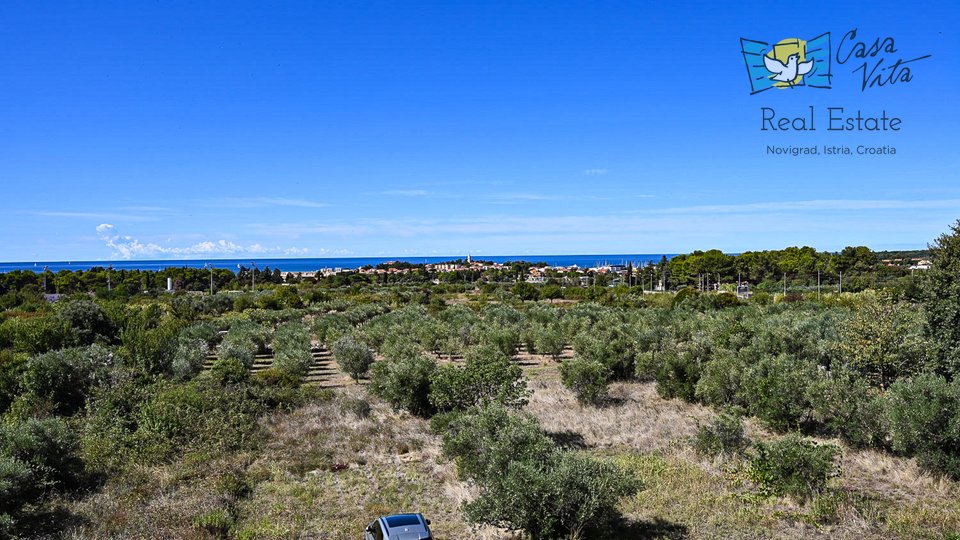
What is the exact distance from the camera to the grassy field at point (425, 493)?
40.4ft

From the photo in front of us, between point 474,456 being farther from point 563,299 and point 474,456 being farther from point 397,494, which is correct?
point 563,299

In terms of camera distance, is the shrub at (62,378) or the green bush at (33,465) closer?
the green bush at (33,465)

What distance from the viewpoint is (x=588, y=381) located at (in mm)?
23000

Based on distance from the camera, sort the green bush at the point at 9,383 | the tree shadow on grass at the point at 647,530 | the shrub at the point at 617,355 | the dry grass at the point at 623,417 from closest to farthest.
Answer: the tree shadow on grass at the point at 647,530 < the dry grass at the point at 623,417 < the green bush at the point at 9,383 < the shrub at the point at 617,355

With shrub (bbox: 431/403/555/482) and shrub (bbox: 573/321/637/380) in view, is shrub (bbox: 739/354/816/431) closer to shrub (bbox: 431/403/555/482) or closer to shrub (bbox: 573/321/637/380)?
shrub (bbox: 573/321/637/380)

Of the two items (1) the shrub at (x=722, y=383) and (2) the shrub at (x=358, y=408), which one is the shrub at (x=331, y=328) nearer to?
(2) the shrub at (x=358, y=408)

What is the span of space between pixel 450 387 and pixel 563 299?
65.8m

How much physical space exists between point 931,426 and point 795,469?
4172 mm

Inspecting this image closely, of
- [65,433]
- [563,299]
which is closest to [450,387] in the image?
[65,433]

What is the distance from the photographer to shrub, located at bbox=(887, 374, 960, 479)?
14.4 m

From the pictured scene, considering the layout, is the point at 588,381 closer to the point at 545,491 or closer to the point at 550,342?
the point at 545,491

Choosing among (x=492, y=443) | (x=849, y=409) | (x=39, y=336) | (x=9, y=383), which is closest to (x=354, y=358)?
(x=9, y=383)

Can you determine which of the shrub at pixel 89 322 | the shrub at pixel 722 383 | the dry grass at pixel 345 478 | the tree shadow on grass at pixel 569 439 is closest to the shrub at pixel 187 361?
the dry grass at pixel 345 478

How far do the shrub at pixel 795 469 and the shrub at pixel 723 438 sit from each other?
193 cm
